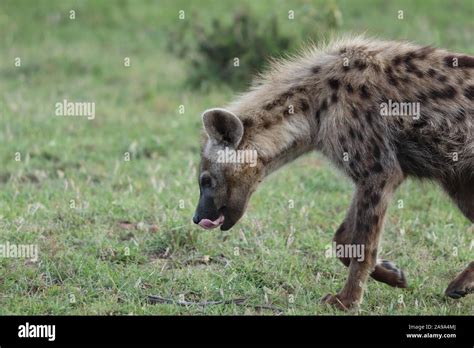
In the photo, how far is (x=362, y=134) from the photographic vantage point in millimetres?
6965

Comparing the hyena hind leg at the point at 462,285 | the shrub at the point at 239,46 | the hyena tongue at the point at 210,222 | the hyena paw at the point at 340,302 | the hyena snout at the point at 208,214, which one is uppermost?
the shrub at the point at 239,46

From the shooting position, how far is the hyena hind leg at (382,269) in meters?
7.33

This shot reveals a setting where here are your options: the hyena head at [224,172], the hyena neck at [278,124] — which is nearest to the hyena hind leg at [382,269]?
the hyena neck at [278,124]

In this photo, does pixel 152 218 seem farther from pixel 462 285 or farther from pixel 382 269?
pixel 462 285

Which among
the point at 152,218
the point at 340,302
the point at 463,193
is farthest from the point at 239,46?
the point at 340,302

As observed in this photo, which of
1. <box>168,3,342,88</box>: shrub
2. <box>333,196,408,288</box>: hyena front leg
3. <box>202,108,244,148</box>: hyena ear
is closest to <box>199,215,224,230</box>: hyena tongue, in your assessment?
<box>202,108,244,148</box>: hyena ear

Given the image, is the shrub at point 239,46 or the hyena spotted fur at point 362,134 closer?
the hyena spotted fur at point 362,134

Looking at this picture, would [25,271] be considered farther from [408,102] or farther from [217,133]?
[408,102]

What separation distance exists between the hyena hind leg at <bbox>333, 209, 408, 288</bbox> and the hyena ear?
0.98 meters

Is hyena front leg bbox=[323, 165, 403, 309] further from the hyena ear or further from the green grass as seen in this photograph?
the hyena ear

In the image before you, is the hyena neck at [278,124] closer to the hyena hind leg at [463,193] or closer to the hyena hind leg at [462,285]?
the hyena hind leg at [463,193]

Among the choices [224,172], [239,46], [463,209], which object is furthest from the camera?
[239,46]

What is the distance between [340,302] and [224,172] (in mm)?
1156

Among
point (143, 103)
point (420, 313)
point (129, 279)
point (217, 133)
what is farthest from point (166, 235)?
point (143, 103)
